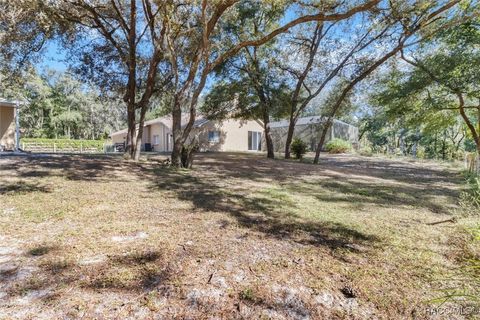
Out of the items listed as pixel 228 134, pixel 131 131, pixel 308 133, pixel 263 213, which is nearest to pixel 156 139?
pixel 228 134

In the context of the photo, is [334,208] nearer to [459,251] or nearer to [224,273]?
[459,251]

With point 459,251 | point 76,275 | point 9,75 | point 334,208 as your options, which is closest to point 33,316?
point 76,275

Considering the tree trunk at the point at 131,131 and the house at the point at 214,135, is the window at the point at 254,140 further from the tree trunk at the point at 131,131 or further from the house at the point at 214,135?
the tree trunk at the point at 131,131

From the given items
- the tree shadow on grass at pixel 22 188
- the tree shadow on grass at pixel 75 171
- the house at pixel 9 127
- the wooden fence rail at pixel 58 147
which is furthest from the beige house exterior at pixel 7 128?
the tree shadow on grass at pixel 22 188

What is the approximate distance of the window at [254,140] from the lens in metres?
26.0

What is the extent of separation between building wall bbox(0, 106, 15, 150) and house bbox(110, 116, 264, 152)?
33.1 feet

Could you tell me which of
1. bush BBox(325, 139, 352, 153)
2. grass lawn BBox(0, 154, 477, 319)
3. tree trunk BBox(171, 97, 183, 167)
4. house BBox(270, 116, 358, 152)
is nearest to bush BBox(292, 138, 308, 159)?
bush BBox(325, 139, 352, 153)

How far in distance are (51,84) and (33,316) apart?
38.9m

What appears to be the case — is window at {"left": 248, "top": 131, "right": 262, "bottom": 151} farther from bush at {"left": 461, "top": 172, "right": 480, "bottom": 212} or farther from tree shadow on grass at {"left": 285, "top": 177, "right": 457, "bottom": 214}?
bush at {"left": 461, "top": 172, "right": 480, "bottom": 212}

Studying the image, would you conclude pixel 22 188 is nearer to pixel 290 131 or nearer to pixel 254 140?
pixel 290 131

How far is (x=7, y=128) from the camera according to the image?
14.5 meters

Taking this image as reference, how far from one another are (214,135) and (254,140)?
4.54 m

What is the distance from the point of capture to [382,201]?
5602 millimetres

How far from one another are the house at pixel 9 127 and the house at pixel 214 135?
10.0 metres
